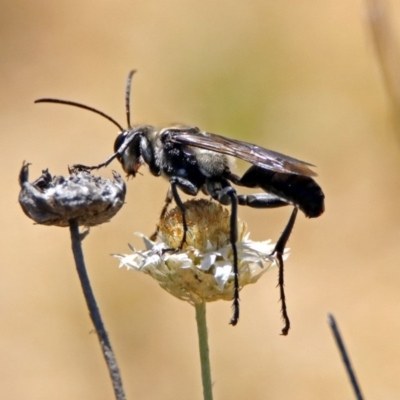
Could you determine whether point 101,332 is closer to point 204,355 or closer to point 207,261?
point 204,355

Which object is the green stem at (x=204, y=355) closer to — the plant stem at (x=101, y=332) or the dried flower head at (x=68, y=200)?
the dried flower head at (x=68, y=200)

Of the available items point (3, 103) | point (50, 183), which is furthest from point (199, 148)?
point (3, 103)

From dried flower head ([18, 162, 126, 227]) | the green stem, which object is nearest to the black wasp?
the green stem

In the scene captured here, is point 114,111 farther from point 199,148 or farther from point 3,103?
point 199,148

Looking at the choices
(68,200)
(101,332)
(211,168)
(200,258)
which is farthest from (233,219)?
(101,332)

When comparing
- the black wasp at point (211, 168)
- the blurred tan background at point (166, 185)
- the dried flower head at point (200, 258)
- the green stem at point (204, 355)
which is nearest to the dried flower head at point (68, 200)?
the green stem at point (204, 355)

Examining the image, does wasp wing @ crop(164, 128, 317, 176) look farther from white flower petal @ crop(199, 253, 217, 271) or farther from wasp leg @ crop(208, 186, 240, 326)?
white flower petal @ crop(199, 253, 217, 271)
